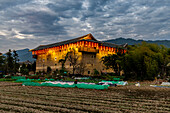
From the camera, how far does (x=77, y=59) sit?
39625 mm

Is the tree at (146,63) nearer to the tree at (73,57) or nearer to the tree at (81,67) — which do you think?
the tree at (81,67)

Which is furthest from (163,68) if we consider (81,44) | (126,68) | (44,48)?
(44,48)

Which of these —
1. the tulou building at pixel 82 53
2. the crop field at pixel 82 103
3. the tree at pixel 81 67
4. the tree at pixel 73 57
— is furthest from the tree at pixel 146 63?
the crop field at pixel 82 103

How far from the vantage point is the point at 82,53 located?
39125 millimetres

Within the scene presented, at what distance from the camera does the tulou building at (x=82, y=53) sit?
38500 mm

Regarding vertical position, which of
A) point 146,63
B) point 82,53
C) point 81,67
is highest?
point 82,53

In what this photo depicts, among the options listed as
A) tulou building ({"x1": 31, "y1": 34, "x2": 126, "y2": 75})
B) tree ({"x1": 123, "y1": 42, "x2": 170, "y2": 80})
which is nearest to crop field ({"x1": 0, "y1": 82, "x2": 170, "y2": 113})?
tree ({"x1": 123, "y1": 42, "x2": 170, "y2": 80})

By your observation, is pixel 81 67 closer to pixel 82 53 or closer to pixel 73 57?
pixel 82 53

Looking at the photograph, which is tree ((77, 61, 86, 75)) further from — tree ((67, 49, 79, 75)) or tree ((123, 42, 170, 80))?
tree ((123, 42, 170, 80))

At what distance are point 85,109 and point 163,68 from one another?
21.6 m

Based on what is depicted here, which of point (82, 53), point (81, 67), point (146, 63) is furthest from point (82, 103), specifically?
point (82, 53)

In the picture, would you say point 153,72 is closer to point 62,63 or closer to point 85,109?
point 85,109

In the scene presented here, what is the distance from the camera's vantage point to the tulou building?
1516 inches

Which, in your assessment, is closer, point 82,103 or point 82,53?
point 82,103
